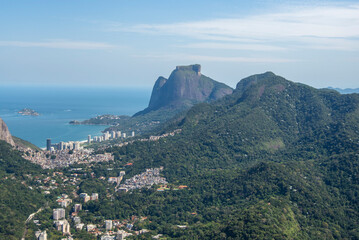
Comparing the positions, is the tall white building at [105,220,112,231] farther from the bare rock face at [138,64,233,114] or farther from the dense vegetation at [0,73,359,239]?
the bare rock face at [138,64,233,114]

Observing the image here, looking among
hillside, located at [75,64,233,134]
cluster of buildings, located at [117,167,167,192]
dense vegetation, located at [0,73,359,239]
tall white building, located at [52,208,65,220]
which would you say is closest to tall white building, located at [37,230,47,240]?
dense vegetation, located at [0,73,359,239]

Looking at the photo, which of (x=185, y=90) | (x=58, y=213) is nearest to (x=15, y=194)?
(x=58, y=213)

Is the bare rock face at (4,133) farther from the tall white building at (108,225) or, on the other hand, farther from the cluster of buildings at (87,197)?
the tall white building at (108,225)

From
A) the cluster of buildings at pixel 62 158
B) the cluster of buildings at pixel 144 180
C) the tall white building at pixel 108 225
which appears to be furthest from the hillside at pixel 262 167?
the tall white building at pixel 108 225

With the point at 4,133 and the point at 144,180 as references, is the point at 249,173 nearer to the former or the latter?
the point at 144,180

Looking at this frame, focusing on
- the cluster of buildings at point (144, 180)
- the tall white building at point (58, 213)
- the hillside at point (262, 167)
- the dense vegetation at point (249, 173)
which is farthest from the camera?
the cluster of buildings at point (144, 180)

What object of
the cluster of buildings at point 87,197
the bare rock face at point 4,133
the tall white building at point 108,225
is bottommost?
the tall white building at point 108,225
